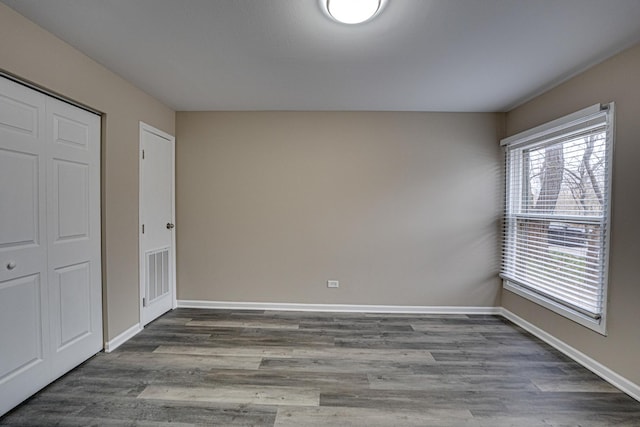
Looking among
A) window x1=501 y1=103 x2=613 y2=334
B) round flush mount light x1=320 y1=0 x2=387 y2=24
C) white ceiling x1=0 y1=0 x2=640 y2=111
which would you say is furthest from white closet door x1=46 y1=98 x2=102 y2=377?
window x1=501 y1=103 x2=613 y2=334

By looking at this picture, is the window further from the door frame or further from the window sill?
the door frame

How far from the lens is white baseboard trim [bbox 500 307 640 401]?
198 centimetres

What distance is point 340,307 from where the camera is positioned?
3469 mm

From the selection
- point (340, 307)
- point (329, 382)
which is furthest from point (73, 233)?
point (340, 307)

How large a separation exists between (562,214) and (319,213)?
241 cm

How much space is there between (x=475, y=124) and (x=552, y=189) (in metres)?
1.13

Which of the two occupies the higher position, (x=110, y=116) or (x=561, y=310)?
(x=110, y=116)

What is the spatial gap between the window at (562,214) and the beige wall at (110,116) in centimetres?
400

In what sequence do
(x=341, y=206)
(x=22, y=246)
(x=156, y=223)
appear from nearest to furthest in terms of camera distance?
(x=22, y=246)
(x=156, y=223)
(x=341, y=206)

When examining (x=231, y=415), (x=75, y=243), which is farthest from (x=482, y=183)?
(x=75, y=243)

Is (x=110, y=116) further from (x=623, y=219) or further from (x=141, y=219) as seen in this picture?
(x=623, y=219)

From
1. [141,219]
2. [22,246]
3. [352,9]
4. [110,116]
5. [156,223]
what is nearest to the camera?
[352,9]

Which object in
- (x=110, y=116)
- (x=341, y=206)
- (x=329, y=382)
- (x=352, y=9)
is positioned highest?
(x=352, y=9)

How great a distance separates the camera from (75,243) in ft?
7.17
